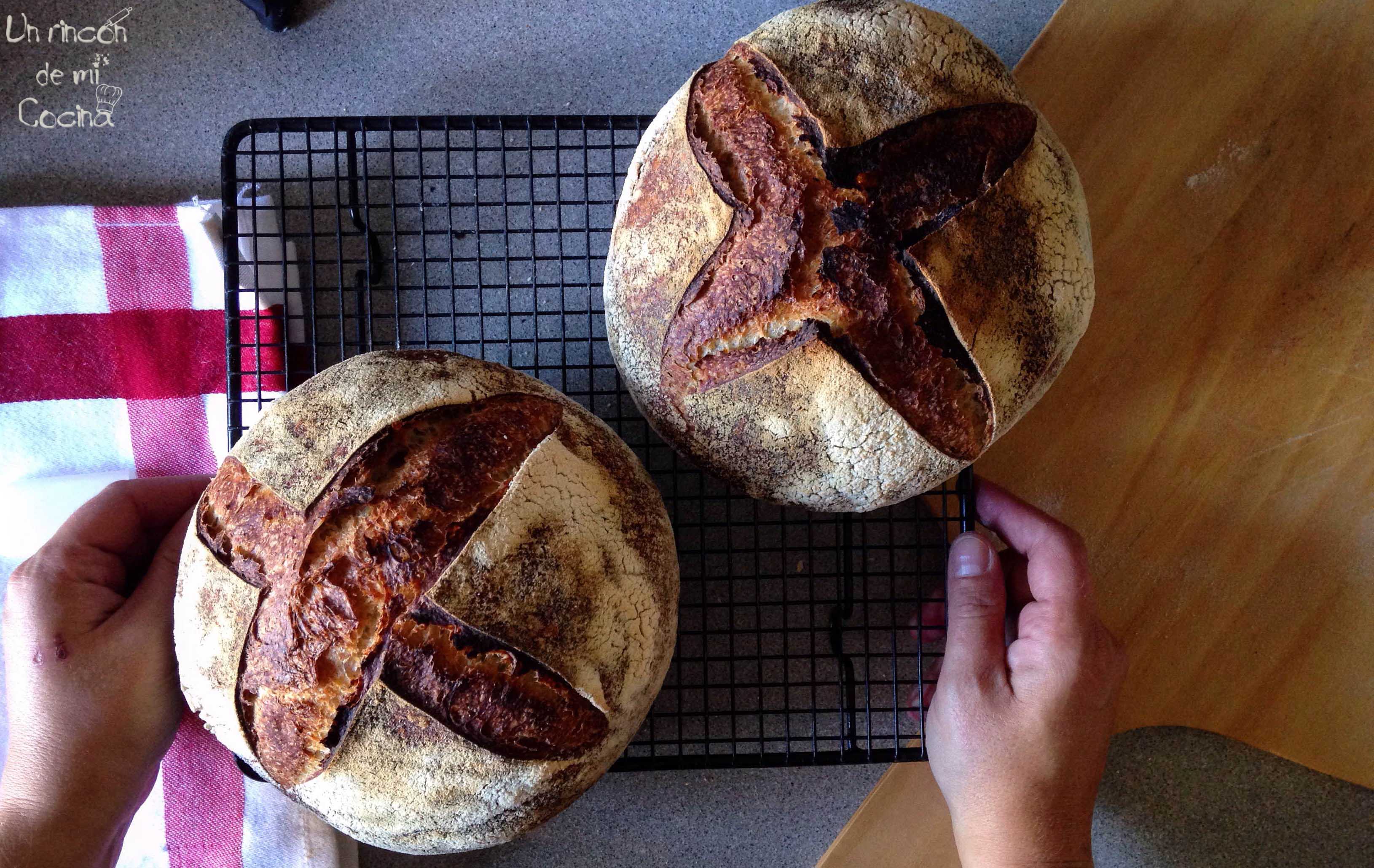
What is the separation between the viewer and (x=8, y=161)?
4.42ft

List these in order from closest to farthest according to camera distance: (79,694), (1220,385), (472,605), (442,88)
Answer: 1. (472,605)
2. (79,694)
3. (1220,385)
4. (442,88)

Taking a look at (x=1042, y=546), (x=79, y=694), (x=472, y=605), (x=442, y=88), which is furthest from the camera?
(x=442, y=88)

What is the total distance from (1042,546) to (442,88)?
115cm

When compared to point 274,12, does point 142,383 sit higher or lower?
lower

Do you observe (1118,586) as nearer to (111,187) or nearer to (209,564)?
(209,564)

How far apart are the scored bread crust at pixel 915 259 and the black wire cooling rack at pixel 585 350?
11.1 inches

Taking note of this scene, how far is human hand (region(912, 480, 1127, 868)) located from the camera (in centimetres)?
107

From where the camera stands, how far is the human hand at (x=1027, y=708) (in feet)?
3.51

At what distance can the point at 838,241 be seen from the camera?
2.97ft

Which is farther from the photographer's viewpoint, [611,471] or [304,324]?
[304,324]

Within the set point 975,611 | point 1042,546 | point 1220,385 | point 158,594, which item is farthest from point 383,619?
point 1220,385

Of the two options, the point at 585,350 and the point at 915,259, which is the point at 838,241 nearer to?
the point at 915,259

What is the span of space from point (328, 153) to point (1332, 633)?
1705 mm

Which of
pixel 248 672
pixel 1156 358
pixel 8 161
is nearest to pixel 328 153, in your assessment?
pixel 8 161
